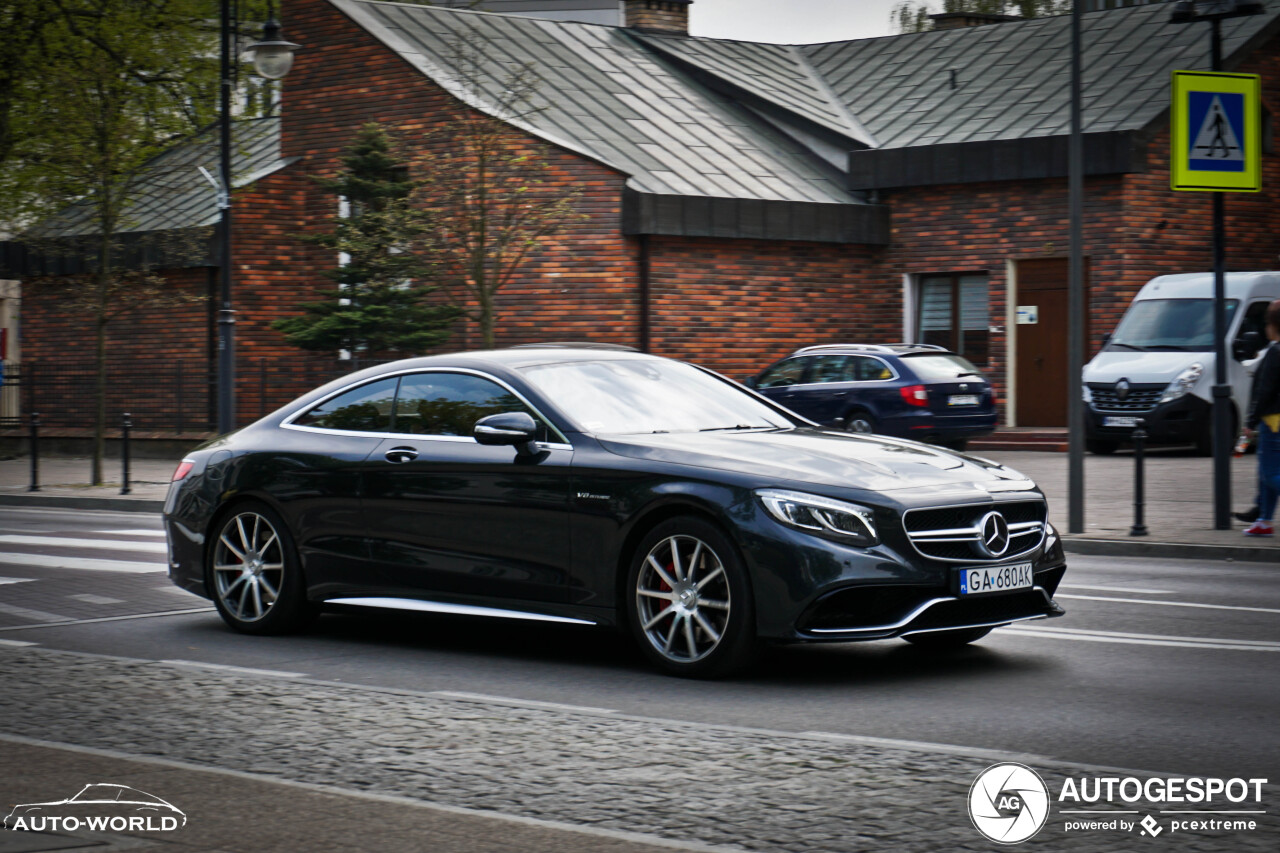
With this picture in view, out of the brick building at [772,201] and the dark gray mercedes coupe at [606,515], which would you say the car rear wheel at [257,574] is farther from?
the brick building at [772,201]

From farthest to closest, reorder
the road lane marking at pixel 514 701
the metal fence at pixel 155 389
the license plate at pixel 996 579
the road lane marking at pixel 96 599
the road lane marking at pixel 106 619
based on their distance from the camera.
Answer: the metal fence at pixel 155 389
the road lane marking at pixel 96 599
the road lane marking at pixel 106 619
the license plate at pixel 996 579
the road lane marking at pixel 514 701

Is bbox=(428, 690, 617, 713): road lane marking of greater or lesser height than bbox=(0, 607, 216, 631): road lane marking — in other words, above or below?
above

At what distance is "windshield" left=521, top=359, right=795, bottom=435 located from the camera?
8188 millimetres

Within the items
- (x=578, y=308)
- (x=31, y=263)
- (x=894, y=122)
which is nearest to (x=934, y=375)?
(x=578, y=308)

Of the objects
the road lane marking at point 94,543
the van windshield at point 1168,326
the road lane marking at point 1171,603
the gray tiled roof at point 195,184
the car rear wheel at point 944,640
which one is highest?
the gray tiled roof at point 195,184

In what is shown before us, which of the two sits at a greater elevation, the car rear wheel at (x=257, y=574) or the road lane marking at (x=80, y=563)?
the car rear wheel at (x=257, y=574)

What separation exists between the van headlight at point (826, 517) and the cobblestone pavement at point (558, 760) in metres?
1.19

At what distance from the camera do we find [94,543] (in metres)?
14.5

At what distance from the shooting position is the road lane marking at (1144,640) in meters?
8.44

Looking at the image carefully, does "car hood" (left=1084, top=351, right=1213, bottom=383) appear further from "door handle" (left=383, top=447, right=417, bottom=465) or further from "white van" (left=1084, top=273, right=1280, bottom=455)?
"door handle" (left=383, top=447, right=417, bottom=465)

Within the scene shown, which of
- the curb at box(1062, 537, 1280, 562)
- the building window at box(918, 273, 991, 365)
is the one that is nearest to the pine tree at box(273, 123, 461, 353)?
the building window at box(918, 273, 991, 365)

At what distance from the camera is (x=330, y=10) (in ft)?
104

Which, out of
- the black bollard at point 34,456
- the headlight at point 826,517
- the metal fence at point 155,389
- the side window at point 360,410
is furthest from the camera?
the metal fence at point 155,389

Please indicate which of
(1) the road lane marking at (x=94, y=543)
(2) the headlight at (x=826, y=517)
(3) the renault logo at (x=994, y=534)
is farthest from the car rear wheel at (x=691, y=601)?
(1) the road lane marking at (x=94, y=543)
